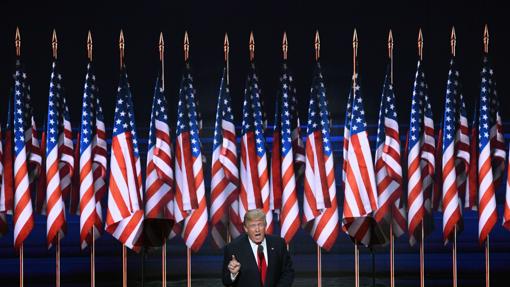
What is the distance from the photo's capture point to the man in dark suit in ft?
23.2

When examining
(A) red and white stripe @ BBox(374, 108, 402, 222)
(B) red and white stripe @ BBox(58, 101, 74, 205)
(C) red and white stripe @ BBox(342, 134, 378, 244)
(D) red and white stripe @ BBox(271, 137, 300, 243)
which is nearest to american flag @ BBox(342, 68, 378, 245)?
(C) red and white stripe @ BBox(342, 134, 378, 244)

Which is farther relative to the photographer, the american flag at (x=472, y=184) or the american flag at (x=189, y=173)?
the american flag at (x=472, y=184)

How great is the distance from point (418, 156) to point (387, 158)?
1.07 ft

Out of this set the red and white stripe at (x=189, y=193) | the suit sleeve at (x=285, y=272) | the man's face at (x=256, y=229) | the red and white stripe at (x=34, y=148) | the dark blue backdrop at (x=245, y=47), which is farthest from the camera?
the dark blue backdrop at (x=245, y=47)

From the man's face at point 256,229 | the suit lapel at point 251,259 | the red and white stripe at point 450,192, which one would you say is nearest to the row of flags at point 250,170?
the red and white stripe at point 450,192

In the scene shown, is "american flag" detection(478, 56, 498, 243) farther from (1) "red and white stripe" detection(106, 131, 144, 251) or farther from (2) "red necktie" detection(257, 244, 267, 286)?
(2) "red necktie" detection(257, 244, 267, 286)

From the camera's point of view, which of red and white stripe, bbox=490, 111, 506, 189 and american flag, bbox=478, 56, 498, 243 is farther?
red and white stripe, bbox=490, 111, 506, 189

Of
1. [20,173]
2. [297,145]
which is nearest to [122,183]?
[20,173]

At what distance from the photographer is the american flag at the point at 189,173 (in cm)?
1021

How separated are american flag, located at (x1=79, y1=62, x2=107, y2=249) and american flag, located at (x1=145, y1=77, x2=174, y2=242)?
1.75 feet

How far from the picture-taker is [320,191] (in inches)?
403

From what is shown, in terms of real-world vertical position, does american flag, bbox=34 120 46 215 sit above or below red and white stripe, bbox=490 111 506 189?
below

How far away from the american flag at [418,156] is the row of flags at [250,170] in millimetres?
10

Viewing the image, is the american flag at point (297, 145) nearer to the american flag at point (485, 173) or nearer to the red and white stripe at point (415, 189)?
the red and white stripe at point (415, 189)
